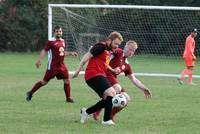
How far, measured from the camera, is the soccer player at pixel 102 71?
33.7ft

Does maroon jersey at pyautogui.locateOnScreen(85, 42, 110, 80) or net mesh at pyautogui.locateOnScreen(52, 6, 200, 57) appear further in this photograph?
net mesh at pyautogui.locateOnScreen(52, 6, 200, 57)

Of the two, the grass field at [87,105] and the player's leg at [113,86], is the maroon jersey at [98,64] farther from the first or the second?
the grass field at [87,105]

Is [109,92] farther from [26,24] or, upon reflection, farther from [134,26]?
[26,24]

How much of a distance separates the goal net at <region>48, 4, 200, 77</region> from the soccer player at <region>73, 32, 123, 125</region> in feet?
43.1

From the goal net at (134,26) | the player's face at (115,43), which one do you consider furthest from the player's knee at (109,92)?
the goal net at (134,26)

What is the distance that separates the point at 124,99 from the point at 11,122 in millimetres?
1864

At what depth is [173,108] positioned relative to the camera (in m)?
13.0

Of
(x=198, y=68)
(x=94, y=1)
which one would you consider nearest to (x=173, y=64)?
(x=198, y=68)

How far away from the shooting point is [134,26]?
27.8 meters

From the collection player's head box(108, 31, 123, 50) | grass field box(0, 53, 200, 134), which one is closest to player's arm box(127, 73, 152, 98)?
grass field box(0, 53, 200, 134)

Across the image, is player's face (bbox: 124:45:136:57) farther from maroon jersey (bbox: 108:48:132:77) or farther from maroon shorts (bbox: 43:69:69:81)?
maroon shorts (bbox: 43:69:69:81)

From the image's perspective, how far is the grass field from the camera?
32.3ft

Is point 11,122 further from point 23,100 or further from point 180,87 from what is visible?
point 180,87

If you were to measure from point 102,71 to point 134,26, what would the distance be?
17.5 m
